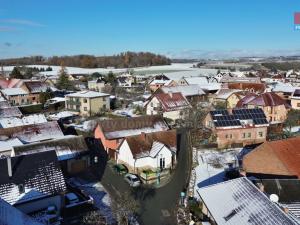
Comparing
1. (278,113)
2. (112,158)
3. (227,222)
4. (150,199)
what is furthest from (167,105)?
(227,222)

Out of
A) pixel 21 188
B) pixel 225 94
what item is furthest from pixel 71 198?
pixel 225 94

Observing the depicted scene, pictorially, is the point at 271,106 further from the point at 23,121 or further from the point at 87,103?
the point at 23,121

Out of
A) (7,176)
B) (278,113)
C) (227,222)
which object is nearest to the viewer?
(227,222)

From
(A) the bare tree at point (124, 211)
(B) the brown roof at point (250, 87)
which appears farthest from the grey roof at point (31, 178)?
(B) the brown roof at point (250, 87)

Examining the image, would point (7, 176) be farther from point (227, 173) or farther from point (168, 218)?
point (227, 173)

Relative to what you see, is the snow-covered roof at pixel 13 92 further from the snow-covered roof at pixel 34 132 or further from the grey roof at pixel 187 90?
the snow-covered roof at pixel 34 132
